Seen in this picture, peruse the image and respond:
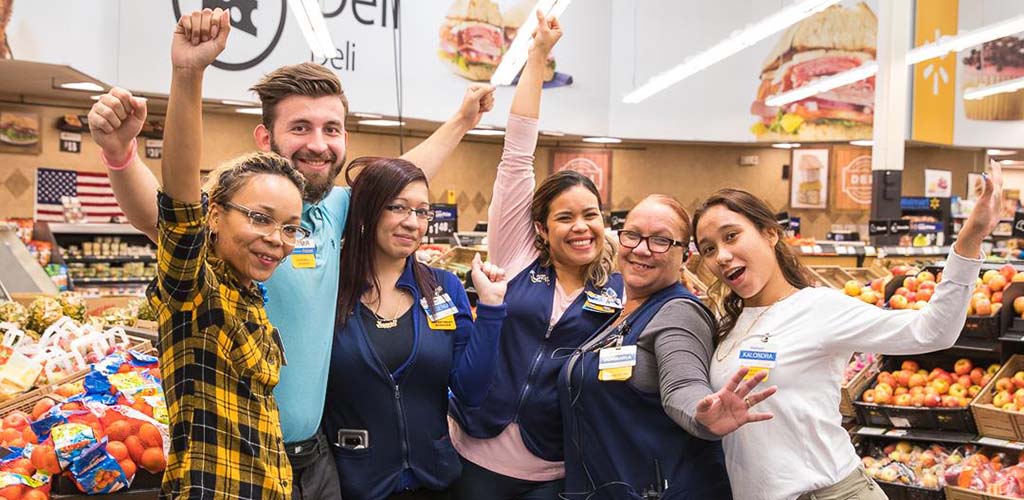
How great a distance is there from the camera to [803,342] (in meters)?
2.21

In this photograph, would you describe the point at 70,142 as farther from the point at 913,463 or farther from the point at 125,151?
the point at 125,151

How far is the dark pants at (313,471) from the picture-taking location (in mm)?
2164

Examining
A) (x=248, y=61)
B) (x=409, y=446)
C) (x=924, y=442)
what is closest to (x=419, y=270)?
→ (x=409, y=446)

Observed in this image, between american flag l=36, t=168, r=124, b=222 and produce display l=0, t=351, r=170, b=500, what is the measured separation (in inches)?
355

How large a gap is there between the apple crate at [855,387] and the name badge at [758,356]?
7.36ft

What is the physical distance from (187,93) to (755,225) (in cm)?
145

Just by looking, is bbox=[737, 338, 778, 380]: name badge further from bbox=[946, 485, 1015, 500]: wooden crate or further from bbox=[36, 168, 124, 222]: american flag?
bbox=[36, 168, 124, 222]: american flag

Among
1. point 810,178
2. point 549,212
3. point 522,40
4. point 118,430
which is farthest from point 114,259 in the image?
point 810,178

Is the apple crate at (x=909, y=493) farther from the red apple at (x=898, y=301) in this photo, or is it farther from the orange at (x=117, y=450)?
the orange at (x=117, y=450)

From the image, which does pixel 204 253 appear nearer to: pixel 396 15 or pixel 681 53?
pixel 396 15

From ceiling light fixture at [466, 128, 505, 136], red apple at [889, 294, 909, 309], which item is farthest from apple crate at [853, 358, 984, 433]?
ceiling light fixture at [466, 128, 505, 136]

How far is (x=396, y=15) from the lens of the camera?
12.1 meters

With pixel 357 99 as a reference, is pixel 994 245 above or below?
below

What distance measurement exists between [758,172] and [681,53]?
9.17 ft
